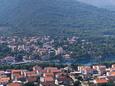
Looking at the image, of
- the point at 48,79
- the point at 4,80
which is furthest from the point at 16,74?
the point at 48,79

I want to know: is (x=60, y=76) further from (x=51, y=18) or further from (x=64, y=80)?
(x=51, y=18)

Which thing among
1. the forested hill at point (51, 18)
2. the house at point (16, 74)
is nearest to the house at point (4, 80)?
the house at point (16, 74)

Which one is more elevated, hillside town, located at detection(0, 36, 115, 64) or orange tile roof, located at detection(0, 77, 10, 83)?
orange tile roof, located at detection(0, 77, 10, 83)

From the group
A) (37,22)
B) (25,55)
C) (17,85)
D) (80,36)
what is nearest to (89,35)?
(80,36)

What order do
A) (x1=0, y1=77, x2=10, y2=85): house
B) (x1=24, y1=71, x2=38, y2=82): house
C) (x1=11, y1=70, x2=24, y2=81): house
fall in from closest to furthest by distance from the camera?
(x1=0, y1=77, x2=10, y2=85): house → (x1=24, y1=71, x2=38, y2=82): house → (x1=11, y1=70, x2=24, y2=81): house

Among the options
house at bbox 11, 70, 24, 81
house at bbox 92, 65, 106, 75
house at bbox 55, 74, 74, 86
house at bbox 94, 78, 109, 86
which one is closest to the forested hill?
house at bbox 92, 65, 106, 75

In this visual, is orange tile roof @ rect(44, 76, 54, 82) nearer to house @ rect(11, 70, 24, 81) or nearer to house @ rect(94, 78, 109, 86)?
house @ rect(11, 70, 24, 81)

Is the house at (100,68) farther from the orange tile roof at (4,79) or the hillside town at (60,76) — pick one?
the orange tile roof at (4,79)
